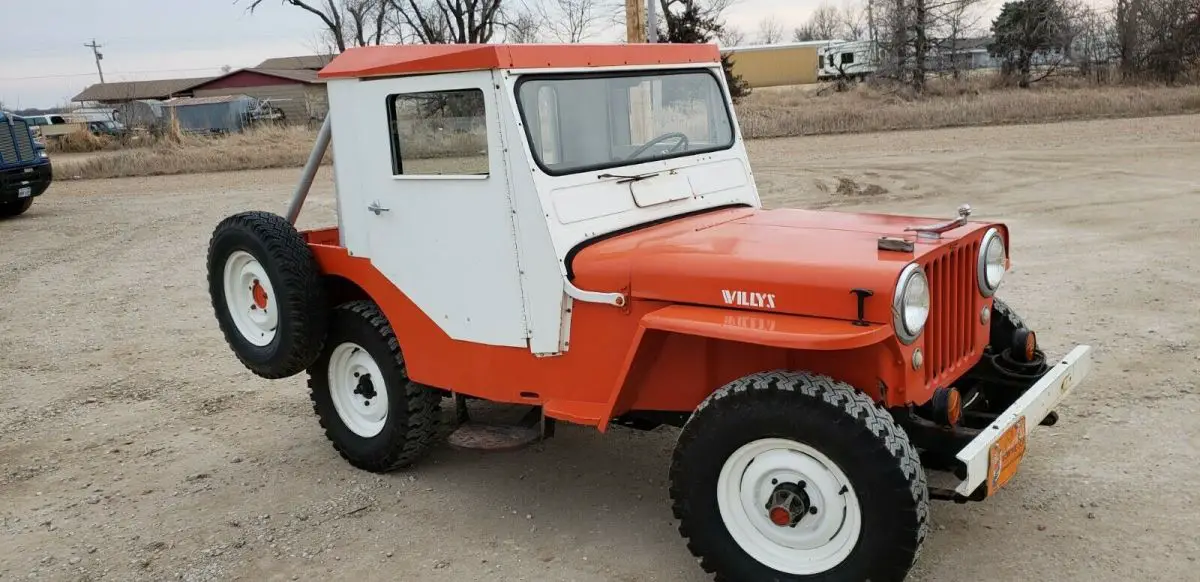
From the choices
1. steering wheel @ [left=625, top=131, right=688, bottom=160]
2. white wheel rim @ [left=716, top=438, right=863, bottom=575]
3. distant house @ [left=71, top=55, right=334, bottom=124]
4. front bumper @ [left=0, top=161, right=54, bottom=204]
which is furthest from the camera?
distant house @ [left=71, top=55, right=334, bottom=124]

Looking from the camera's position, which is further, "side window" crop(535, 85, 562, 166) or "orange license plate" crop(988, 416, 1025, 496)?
"side window" crop(535, 85, 562, 166)

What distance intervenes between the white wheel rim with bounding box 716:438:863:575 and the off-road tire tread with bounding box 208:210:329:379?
2331mm

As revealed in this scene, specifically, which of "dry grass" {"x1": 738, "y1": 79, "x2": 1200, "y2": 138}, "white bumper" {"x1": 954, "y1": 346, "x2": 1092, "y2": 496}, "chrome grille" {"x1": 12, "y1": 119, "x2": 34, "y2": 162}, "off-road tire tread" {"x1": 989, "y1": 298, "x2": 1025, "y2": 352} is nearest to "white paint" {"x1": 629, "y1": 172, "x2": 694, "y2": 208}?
"off-road tire tread" {"x1": 989, "y1": 298, "x2": 1025, "y2": 352}

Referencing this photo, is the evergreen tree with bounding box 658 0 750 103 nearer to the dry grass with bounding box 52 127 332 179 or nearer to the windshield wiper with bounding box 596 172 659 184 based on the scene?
the dry grass with bounding box 52 127 332 179

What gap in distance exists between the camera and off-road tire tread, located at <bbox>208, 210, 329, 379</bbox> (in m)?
4.70

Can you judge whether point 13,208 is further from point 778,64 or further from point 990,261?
point 778,64

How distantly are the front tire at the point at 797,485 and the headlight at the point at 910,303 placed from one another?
28 cm

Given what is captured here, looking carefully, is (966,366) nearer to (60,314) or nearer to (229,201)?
(60,314)

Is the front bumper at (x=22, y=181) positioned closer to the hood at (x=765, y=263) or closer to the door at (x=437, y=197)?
the door at (x=437, y=197)

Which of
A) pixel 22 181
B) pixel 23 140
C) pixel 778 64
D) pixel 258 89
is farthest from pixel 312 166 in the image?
pixel 258 89

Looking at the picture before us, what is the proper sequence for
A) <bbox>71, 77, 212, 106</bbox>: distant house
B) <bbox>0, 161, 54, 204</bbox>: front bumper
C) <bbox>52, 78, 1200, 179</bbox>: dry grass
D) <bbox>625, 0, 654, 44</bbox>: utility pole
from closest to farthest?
1. <bbox>625, 0, 654, 44</bbox>: utility pole
2. <bbox>0, 161, 54, 204</bbox>: front bumper
3. <bbox>52, 78, 1200, 179</bbox>: dry grass
4. <bbox>71, 77, 212, 106</bbox>: distant house

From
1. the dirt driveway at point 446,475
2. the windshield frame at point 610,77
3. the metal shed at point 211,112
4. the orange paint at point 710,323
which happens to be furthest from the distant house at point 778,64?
the orange paint at point 710,323

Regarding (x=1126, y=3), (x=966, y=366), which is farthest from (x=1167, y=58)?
(x=966, y=366)

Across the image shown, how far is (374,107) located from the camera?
4508 mm
